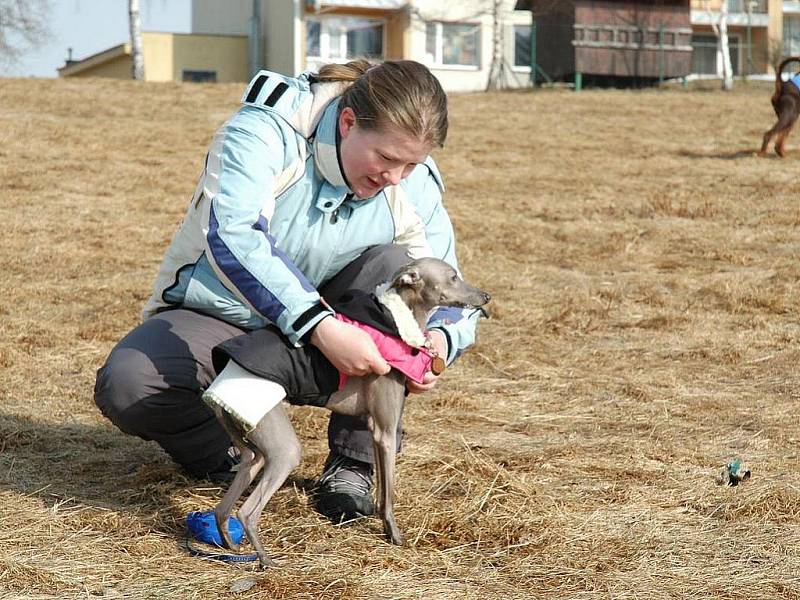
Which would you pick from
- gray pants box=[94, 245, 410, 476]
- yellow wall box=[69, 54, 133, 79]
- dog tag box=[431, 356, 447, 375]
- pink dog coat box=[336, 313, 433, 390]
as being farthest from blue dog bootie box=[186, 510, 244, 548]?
yellow wall box=[69, 54, 133, 79]

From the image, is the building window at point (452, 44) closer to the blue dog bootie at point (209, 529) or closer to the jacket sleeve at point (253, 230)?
the jacket sleeve at point (253, 230)

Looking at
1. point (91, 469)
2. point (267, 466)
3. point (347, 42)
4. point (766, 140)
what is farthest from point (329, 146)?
point (347, 42)

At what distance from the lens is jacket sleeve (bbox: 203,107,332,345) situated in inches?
125

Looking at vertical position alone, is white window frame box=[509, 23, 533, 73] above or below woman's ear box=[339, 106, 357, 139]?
above

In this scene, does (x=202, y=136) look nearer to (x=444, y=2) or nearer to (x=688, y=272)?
(x=688, y=272)

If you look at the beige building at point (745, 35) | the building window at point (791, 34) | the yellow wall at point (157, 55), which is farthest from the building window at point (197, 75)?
the building window at point (791, 34)

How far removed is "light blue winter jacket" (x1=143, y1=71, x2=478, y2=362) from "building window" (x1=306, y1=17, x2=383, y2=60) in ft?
92.0

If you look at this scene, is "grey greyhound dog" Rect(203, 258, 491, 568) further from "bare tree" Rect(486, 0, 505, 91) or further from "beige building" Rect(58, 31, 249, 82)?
"beige building" Rect(58, 31, 249, 82)

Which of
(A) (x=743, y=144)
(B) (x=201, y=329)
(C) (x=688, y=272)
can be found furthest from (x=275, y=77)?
(A) (x=743, y=144)

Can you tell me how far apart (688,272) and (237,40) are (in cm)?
2562

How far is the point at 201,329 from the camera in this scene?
12.2ft

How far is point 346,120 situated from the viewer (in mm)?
3328

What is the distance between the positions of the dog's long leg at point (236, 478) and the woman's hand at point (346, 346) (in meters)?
0.36

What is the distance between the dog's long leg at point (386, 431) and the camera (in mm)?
3385
